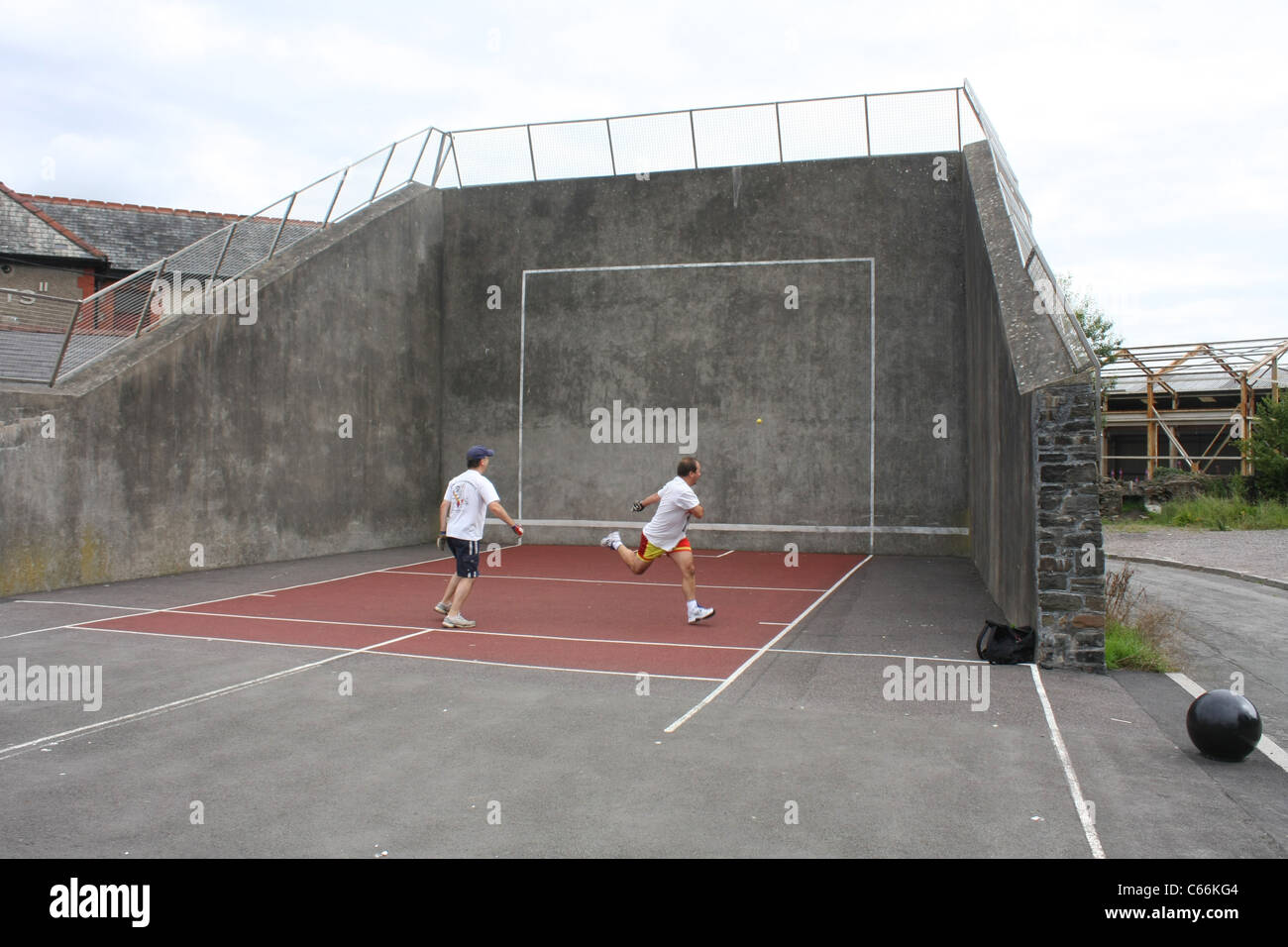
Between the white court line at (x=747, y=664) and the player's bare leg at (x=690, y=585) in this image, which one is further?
the player's bare leg at (x=690, y=585)

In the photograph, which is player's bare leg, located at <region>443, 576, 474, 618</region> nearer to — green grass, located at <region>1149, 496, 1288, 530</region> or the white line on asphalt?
the white line on asphalt

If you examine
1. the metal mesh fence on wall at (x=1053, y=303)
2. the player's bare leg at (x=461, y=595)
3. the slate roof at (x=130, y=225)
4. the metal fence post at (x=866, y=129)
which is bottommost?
the player's bare leg at (x=461, y=595)

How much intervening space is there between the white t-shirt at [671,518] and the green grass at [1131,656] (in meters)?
4.12

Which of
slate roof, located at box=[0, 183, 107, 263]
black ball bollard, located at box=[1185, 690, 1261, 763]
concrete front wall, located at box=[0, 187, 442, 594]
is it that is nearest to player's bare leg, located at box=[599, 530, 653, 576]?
black ball bollard, located at box=[1185, 690, 1261, 763]

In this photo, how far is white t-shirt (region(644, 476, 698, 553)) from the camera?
1009cm

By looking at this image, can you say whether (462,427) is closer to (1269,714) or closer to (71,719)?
(71,719)

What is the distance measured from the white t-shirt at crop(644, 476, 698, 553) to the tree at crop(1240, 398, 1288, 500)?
21.1 m

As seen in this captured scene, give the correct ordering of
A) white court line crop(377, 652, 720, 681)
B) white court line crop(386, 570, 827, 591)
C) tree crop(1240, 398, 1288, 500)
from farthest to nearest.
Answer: tree crop(1240, 398, 1288, 500) → white court line crop(386, 570, 827, 591) → white court line crop(377, 652, 720, 681)

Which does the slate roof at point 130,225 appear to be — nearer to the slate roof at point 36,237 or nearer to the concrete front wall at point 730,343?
the slate roof at point 36,237

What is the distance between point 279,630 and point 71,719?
323 cm

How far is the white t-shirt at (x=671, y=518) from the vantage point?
1009 centimetres

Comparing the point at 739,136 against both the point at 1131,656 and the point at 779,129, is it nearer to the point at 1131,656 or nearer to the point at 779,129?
the point at 779,129

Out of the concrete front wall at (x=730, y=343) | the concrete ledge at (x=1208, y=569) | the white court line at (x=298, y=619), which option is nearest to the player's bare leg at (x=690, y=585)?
the white court line at (x=298, y=619)

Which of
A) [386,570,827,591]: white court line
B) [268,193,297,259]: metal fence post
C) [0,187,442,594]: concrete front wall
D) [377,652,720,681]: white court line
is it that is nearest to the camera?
[377,652,720,681]: white court line
